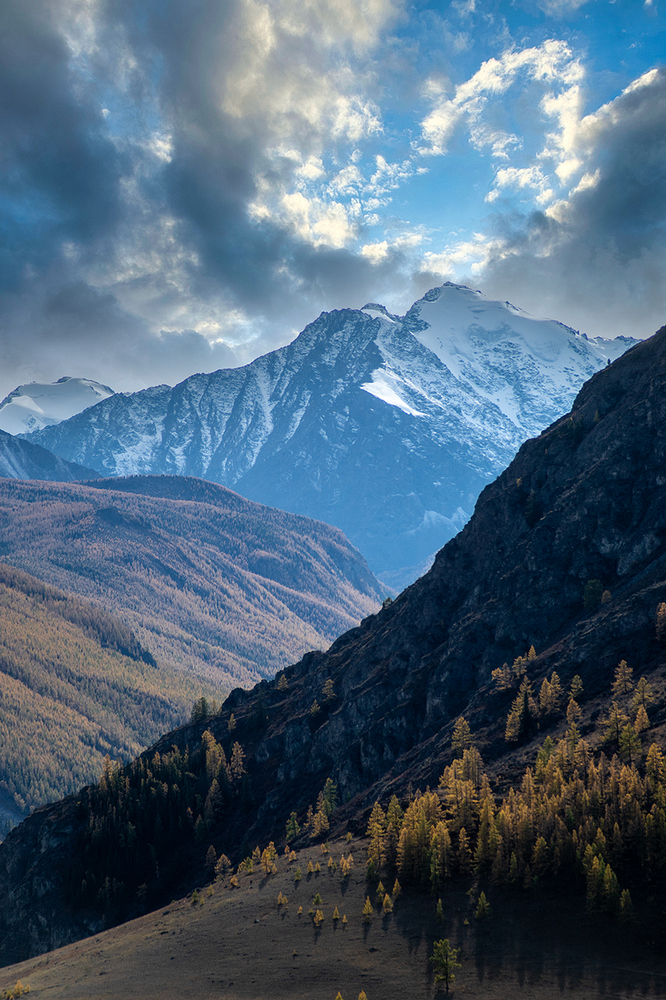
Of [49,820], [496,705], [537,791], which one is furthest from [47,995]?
[49,820]

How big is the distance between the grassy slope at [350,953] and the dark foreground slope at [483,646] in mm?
31814

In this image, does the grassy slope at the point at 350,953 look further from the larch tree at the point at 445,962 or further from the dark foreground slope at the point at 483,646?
the dark foreground slope at the point at 483,646

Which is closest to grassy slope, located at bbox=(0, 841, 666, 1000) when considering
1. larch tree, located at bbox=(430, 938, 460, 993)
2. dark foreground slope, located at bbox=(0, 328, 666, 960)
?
larch tree, located at bbox=(430, 938, 460, 993)

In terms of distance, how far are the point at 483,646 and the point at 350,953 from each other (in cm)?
8188

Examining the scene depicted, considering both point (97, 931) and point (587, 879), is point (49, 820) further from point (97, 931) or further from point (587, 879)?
point (587, 879)

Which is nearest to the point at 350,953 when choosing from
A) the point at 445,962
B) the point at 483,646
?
the point at 445,962

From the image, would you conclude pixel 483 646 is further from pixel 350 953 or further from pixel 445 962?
pixel 445 962

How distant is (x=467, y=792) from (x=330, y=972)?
90.5ft

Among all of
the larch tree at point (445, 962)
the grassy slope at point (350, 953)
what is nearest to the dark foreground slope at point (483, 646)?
the grassy slope at point (350, 953)

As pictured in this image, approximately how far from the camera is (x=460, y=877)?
265 ft

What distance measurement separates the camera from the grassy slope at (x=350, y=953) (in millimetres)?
63750

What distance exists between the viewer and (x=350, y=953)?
247 ft

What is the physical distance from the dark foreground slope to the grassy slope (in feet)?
104

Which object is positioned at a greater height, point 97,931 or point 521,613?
point 521,613
